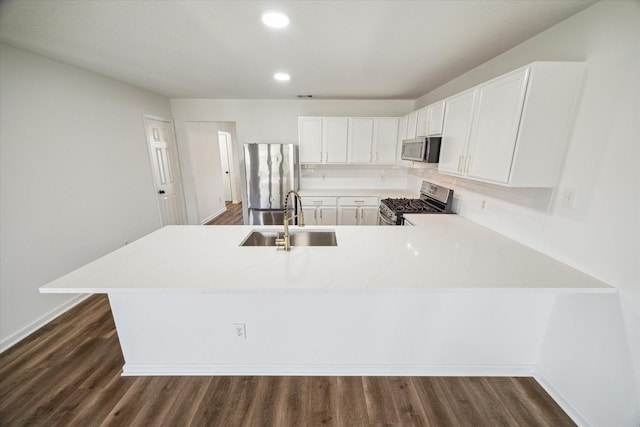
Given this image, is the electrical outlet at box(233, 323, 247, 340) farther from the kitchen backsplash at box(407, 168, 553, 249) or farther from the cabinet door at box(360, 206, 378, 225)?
the cabinet door at box(360, 206, 378, 225)

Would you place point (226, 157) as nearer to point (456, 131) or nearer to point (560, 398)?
point (456, 131)

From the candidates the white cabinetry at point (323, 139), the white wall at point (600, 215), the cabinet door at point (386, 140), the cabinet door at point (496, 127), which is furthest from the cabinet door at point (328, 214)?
the white wall at point (600, 215)

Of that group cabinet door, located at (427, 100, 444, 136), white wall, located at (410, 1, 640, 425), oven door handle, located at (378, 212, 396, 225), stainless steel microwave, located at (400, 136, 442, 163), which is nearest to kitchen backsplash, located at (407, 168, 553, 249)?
white wall, located at (410, 1, 640, 425)

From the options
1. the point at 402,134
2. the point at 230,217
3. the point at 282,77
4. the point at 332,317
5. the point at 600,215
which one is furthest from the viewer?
the point at 230,217

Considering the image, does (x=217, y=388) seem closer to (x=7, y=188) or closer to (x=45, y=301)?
(x=45, y=301)

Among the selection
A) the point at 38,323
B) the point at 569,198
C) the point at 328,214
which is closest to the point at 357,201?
Answer: the point at 328,214

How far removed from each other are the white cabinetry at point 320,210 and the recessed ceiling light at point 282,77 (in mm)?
1719

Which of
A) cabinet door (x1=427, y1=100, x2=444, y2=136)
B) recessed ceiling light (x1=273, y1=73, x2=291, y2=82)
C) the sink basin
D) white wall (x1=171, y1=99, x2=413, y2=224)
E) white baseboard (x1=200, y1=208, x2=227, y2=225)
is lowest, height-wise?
white baseboard (x1=200, y1=208, x2=227, y2=225)

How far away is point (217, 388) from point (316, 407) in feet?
2.31

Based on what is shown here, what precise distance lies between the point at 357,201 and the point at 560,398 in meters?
2.89

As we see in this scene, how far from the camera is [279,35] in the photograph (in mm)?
1729

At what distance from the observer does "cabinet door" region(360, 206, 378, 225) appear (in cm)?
387

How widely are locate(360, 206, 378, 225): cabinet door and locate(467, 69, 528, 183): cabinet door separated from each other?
1956 millimetres

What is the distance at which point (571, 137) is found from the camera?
A: 1463 millimetres
